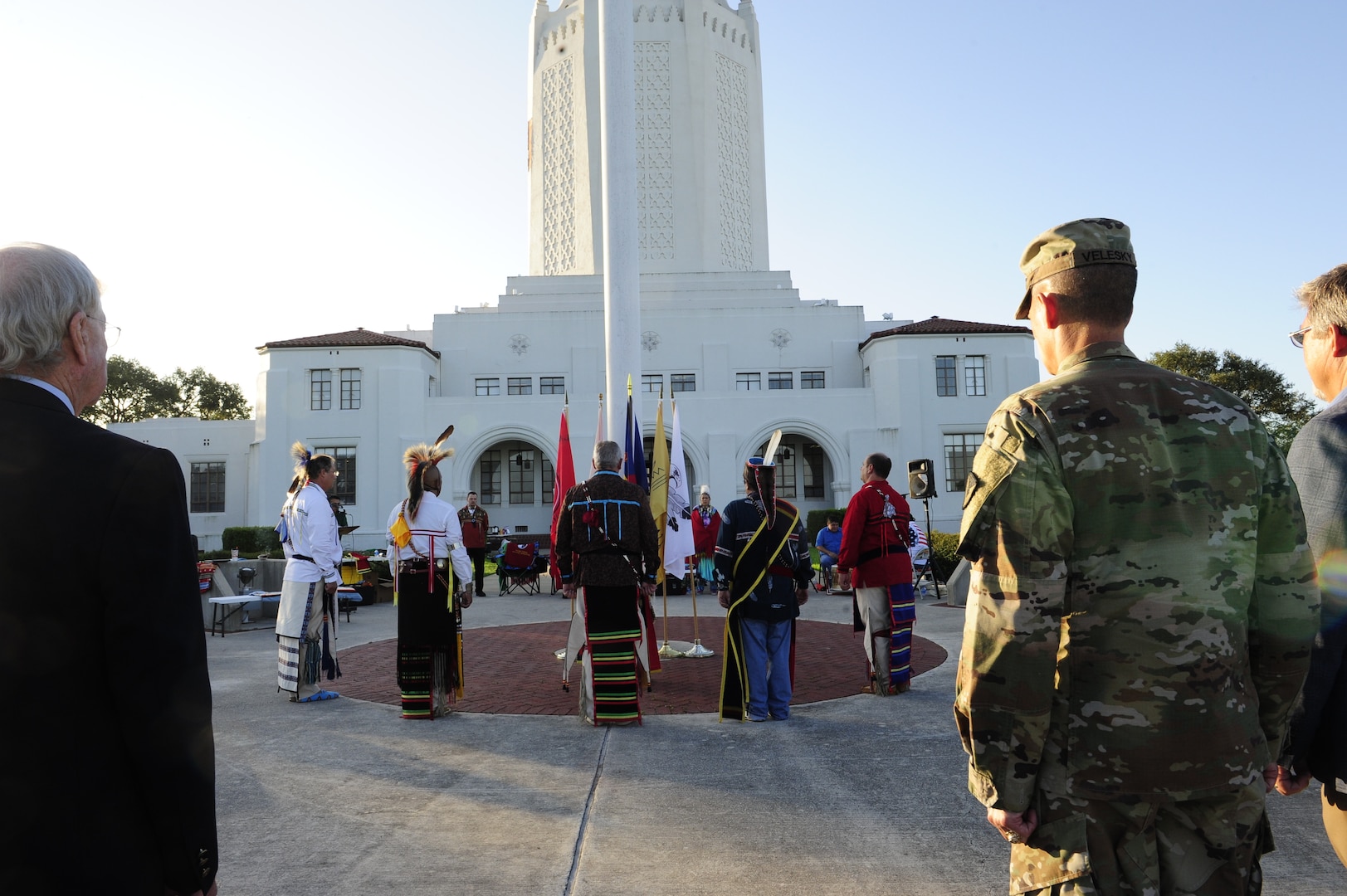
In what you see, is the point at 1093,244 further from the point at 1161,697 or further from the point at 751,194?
the point at 751,194

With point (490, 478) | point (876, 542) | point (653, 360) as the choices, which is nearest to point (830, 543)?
point (876, 542)

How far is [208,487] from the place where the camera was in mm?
34938

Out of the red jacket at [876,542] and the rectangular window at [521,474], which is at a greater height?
the rectangular window at [521,474]

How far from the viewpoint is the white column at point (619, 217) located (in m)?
12.4

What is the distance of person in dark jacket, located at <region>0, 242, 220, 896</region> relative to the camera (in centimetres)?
176

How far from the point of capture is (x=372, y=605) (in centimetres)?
1783

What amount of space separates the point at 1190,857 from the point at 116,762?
7.60 feet

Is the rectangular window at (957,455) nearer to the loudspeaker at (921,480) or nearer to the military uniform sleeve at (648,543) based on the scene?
the loudspeaker at (921,480)

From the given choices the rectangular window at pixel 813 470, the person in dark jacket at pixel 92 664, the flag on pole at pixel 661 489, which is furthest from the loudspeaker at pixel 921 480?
the rectangular window at pixel 813 470

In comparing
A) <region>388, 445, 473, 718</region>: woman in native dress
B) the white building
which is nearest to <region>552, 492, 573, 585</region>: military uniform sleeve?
<region>388, 445, 473, 718</region>: woman in native dress

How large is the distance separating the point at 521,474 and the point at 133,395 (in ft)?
103

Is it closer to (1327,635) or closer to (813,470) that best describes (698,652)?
(1327,635)

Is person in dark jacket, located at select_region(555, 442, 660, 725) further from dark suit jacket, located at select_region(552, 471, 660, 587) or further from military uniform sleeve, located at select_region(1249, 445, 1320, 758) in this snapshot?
military uniform sleeve, located at select_region(1249, 445, 1320, 758)

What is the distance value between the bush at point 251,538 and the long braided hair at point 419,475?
25.7 metres
